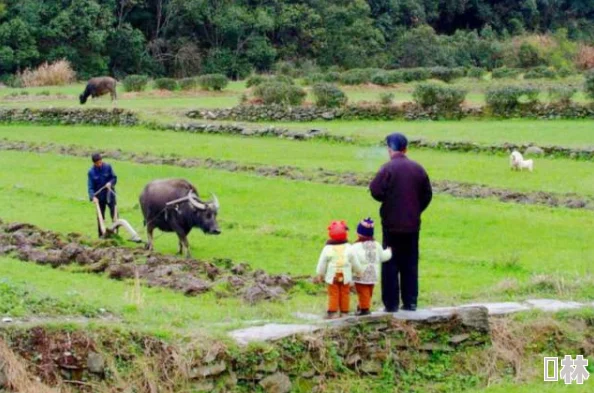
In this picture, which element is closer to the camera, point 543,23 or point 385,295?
point 385,295

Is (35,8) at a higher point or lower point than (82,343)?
higher

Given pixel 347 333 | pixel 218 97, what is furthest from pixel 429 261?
pixel 218 97

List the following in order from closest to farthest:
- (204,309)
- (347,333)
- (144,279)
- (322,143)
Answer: (347,333) < (204,309) < (144,279) < (322,143)

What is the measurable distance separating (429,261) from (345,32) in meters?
55.8

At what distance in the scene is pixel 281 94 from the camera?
4231cm

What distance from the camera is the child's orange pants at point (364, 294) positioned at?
40.2 feet

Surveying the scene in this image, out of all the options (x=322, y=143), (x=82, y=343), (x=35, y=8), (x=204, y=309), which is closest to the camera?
(x=82, y=343)

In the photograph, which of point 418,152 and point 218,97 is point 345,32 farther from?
point 418,152

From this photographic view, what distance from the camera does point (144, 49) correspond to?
68.6 m

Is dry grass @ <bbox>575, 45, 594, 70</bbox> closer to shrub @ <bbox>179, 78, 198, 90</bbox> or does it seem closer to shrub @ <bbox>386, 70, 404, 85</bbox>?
shrub @ <bbox>386, 70, 404, 85</bbox>

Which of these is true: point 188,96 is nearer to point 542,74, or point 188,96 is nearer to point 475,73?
point 475,73

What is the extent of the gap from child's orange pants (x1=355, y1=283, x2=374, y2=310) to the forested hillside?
51103 millimetres

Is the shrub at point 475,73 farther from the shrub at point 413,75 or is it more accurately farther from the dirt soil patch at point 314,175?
the dirt soil patch at point 314,175

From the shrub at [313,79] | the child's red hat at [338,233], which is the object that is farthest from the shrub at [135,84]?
the child's red hat at [338,233]
